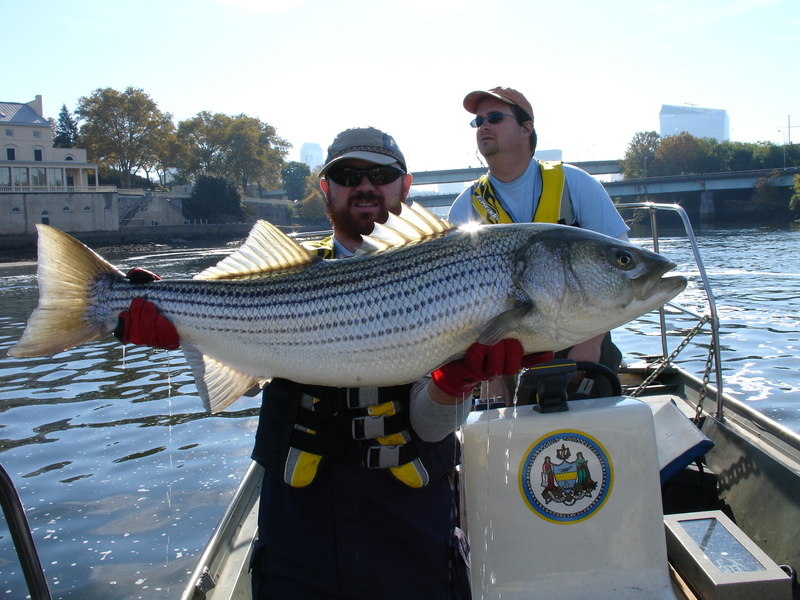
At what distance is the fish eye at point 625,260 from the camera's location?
9.02 ft

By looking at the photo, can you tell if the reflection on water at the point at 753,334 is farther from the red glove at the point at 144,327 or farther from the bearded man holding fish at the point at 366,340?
the red glove at the point at 144,327

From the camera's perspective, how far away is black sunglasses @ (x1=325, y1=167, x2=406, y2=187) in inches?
137

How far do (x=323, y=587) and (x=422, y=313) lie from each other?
1360 mm

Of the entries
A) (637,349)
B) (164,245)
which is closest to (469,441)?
(637,349)

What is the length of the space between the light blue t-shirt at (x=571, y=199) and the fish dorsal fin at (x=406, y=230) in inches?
79.7

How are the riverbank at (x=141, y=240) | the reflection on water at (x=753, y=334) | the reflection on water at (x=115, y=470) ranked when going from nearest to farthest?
the reflection on water at (x=115, y=470), the reflection on water at (x=753, y=334), the riverbank at (x=141, y=240)

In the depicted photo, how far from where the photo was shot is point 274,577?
2836 millimetres

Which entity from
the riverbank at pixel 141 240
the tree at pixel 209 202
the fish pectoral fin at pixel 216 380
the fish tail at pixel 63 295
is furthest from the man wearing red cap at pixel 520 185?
the tree at pixel 209 202

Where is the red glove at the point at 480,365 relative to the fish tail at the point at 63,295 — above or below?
below

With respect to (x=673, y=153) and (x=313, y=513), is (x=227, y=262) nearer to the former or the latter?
(x=313, y=513)

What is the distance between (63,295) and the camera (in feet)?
9.98

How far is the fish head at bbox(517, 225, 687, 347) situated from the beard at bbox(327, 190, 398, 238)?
104cm

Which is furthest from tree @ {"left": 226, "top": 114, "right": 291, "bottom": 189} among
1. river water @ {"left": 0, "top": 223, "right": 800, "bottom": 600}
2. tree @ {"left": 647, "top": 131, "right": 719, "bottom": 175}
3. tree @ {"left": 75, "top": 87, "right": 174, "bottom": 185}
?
river water @ {"left": 0, "top": 223, "right": 800, "bottom": 600}

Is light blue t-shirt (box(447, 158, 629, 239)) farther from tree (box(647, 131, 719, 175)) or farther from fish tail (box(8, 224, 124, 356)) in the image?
tree (box(647, 131, 719, 175))
